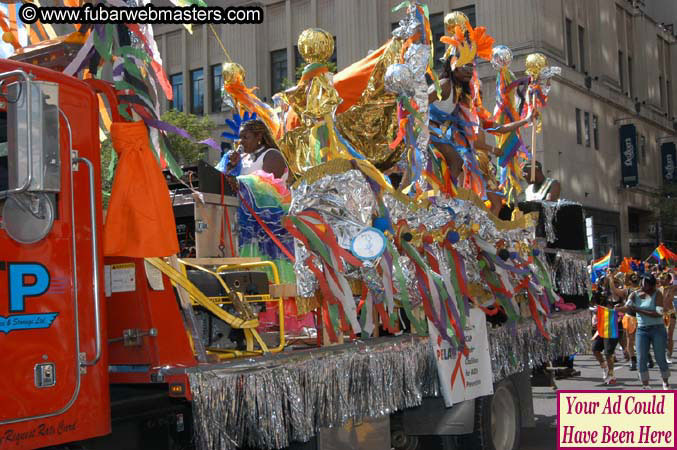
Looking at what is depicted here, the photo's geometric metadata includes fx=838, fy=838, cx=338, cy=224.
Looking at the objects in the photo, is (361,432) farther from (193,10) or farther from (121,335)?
(193,10)

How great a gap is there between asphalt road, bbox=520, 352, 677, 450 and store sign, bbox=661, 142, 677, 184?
26.8 metres

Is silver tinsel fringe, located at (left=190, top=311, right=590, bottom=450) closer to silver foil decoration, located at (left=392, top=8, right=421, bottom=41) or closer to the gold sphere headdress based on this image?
silver foil decoration, located at (left=392, top=8, right=421, bottom=41)

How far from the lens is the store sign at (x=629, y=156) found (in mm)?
37438

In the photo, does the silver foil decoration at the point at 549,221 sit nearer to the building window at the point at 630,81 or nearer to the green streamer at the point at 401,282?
the green streamer at the point at 401,282

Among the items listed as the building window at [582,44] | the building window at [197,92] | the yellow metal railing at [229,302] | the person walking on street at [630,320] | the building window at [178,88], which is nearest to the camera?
the yellow metal railing at [229,302]

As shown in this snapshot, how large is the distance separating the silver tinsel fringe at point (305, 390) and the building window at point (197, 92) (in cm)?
3058

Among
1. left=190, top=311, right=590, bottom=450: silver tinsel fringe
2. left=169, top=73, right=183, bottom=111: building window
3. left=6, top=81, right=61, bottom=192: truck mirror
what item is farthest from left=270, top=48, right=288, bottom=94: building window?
left=6, top=81, right=61, bottom=192: truck mirror

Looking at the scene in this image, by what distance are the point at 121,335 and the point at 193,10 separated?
1.98 m

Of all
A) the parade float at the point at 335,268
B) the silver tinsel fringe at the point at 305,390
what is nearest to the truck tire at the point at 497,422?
the parade float at the point at 335,268

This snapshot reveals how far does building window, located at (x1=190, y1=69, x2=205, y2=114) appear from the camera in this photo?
→ 1375 inches

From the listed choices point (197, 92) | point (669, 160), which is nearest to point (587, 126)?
point (669, 160)

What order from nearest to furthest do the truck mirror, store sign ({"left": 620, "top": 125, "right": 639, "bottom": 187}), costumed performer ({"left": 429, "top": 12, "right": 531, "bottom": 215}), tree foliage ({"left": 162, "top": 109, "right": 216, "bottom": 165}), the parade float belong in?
the truck mirror → the parade float → costumed performer ({"left": 429, "top": 12, "right": 531, "bottom": 215}) → tree foliage ({"left": 162, "top": 109, "right": 216, "bottom": 165}) → store sign ({"left": 620, "top": 125, "right": 639, "bottom": 187})

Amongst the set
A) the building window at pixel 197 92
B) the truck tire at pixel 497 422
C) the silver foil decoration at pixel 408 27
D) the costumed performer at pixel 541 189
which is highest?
the building window at pixel 197 92

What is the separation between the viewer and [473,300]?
6.51 meters
